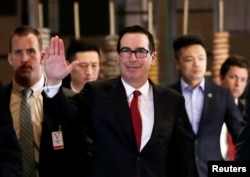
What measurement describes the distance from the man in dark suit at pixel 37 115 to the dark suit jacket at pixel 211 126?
977 millimetres

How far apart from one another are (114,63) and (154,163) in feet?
7.16

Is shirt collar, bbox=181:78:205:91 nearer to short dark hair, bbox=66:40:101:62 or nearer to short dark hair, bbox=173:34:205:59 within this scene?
short dark hair, bbox=173:34:205:59

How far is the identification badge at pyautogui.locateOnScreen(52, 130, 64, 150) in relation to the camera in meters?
2.86

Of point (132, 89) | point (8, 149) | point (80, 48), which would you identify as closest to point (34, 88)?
point (132, 89)

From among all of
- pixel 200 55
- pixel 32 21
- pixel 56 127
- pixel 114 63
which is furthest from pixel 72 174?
pixel 32 21

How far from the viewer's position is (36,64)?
312 centimetres

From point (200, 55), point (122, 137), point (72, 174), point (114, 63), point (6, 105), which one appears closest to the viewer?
point (6, 105)

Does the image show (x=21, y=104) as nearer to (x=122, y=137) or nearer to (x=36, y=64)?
(x=36, y=64)

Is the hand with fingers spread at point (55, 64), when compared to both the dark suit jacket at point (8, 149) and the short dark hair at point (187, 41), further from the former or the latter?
the short dark hair at point (187, 41)

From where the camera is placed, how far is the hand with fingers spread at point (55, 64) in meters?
2.53

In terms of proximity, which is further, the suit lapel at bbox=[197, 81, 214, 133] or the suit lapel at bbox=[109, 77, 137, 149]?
the suit lapel at bbox=[197, 81, 214, 133]

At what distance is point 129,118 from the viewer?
2719 millimetres

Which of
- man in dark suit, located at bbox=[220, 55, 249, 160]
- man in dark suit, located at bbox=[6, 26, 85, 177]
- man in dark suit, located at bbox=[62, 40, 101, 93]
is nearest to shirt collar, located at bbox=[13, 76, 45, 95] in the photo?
man in dark suit, located at bbox=[6, 26, 85, 177]

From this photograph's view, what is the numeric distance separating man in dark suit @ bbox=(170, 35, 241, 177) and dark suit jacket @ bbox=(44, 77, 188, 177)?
0.90m
